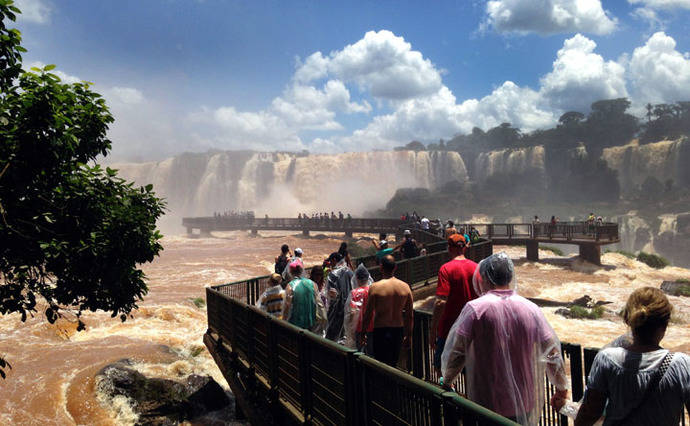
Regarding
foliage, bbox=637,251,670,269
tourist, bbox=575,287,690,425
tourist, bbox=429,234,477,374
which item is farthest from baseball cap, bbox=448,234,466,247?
foliage, bbox=637,251,670,269

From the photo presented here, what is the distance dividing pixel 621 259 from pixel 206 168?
7789cm

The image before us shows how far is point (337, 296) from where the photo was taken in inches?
220

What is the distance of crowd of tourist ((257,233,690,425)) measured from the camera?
79.8 inches

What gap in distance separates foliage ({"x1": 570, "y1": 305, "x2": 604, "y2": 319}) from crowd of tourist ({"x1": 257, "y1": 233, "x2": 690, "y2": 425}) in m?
13.8

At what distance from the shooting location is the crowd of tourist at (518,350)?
203 cm

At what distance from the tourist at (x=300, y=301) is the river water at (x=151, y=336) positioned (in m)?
4.87

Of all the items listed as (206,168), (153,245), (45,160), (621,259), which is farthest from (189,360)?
(206,168)

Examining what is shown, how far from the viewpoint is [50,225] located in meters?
5.36

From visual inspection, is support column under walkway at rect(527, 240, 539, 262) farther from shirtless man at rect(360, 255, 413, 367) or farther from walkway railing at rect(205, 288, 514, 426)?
shirtless man at rect(360, 255, 413, 367)

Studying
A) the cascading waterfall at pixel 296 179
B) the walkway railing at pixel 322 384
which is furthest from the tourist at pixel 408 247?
the cascading waterfall at pixel 296 179

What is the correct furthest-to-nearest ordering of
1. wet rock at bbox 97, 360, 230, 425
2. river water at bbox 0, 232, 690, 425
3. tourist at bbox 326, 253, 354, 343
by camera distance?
river water at bbox 0, 232, 690, 425 → wet rock at bbox 97, 360, 230, 425 → tourist at bbox 326, 253, 354, 343

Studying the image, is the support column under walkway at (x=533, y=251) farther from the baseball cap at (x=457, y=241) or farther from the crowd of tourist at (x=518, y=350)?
the crowd of tourist at (x=518, y=350)

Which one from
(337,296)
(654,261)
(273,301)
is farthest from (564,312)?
(654,261)

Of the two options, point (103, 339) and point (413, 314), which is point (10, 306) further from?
point (103, 339)
